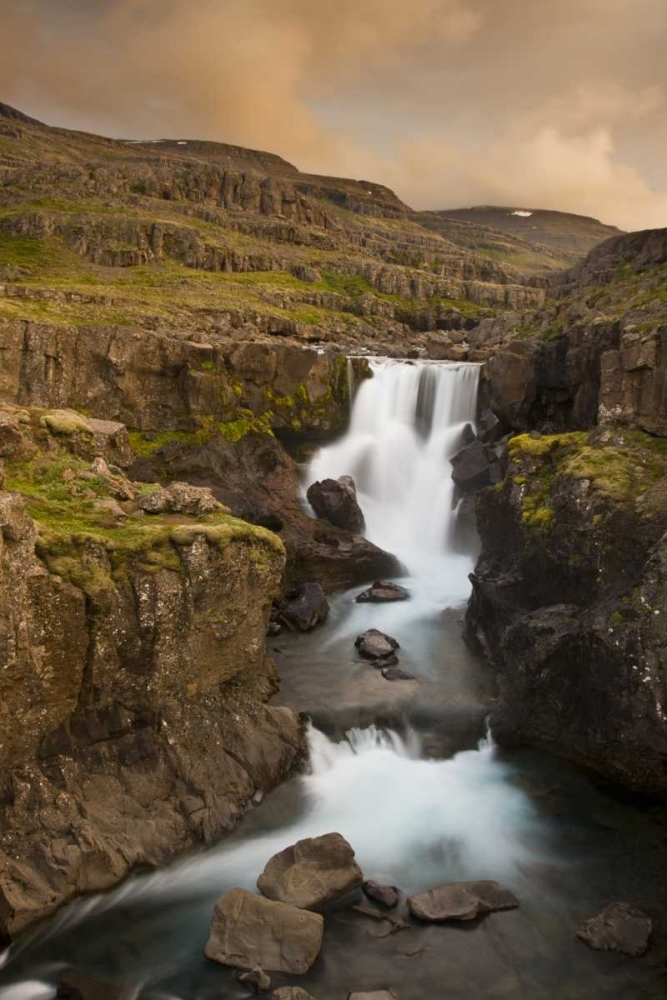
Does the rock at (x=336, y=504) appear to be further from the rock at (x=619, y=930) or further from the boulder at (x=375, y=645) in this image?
the rock at (x=619, y=930)

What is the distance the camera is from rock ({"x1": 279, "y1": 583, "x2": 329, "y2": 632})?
2519 centimetres

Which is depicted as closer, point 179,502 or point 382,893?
point 382,893

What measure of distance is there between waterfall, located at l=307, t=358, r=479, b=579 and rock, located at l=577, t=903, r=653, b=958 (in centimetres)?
1880

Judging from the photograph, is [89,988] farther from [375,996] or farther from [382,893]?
[382,893]

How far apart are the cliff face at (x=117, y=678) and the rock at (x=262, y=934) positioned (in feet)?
7.40

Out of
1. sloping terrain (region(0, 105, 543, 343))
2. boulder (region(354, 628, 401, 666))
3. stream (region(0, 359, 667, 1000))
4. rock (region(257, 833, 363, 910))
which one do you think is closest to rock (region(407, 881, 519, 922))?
stream (region(0, 359, 667, 1000))

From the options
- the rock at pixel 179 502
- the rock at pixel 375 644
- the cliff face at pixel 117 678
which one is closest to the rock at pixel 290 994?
the cliff face at pixel 117 678

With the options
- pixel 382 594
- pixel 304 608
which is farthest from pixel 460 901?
pixel 382 594

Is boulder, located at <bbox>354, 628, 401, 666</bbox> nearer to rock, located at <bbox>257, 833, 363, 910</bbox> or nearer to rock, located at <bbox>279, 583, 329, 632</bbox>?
rock, located at <bbox>279, 583, 329, 632</bbox>

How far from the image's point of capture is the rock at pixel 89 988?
421 inches

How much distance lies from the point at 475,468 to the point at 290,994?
85.0ft

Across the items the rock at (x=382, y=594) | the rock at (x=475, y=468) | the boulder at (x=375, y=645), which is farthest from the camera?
the rock at (x=475, y=468)

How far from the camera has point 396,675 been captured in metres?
21.9

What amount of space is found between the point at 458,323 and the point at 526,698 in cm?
8284
